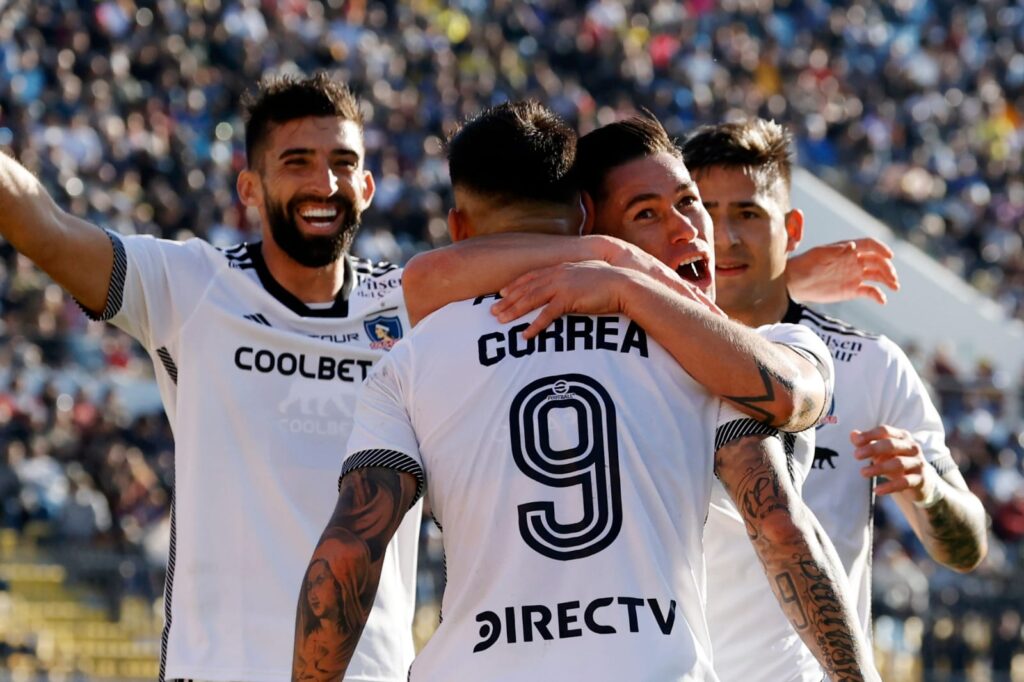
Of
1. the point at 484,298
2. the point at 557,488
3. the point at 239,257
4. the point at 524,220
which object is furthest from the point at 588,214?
the point at 239,257

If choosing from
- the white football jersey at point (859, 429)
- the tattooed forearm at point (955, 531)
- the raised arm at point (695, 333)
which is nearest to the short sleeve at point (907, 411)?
the white football jersey at point (859, 429)

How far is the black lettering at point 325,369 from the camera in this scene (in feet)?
17.7

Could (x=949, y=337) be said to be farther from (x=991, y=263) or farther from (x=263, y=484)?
→ (x=263, y=484)

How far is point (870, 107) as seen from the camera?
28.7 m

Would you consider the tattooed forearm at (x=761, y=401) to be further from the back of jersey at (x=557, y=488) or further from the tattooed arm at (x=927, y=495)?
the tattooed arm at (x=927, y=495)

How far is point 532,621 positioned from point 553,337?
60 centimetres

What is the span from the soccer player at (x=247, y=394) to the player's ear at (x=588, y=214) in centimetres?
150

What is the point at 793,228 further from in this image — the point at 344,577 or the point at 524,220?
the point at 344,577

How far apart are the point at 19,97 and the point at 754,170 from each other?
15.7 meters

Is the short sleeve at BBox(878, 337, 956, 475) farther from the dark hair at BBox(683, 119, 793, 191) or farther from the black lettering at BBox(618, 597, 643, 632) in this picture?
the black lettering at BBox(618, 597, 643, 632)

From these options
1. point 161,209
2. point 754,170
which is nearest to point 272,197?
point 754,170

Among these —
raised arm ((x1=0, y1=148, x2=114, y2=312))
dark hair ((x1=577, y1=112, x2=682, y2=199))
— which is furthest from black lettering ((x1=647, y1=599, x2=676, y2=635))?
raised arm ((x1=0, y1=148, x2=114, y2=312))

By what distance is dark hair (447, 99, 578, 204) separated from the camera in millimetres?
3725

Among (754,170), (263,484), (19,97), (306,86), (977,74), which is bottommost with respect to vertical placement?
(263,484)
